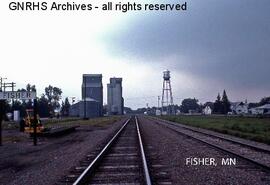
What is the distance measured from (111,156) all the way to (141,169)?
4901 mm

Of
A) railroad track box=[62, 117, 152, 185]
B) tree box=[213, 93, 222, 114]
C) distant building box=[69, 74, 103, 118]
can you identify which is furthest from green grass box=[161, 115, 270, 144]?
tree box=[213, 93, 222, 114]

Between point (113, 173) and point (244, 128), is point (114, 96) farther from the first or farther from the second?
point (113, 173)

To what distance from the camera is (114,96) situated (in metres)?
194

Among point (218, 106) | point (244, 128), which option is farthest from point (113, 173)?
point (218, 106)

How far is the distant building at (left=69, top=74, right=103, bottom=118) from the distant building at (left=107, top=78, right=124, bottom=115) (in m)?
21.8

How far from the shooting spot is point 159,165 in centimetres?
1520

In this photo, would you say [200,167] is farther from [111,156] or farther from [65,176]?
[111,156]

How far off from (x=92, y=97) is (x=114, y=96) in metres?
26.7

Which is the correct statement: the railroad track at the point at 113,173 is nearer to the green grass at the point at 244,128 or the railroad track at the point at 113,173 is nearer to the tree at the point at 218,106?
the green grass at the point at 244,128

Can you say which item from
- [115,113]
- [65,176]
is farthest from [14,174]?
[115,113]

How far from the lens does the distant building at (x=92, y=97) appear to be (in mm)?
152825

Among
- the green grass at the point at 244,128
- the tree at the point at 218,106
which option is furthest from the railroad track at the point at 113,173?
the tree at the point at 218,106

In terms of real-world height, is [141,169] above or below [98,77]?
below

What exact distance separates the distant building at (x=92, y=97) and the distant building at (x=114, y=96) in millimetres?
21823
